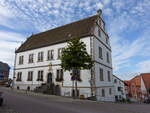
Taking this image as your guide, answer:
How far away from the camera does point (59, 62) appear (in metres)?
25.6

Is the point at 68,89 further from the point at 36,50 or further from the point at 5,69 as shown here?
the point at 5,69

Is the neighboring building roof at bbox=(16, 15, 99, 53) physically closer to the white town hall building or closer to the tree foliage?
the white town hall building

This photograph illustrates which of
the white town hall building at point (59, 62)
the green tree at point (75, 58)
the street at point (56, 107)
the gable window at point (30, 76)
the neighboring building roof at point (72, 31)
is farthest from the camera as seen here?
the gable window at point (30, 76)

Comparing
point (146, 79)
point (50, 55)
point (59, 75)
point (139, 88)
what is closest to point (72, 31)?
point (50, 55)

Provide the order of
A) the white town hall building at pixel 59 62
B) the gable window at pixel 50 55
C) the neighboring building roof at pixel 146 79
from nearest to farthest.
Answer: the white town hall building at pixel 59 62
the gable window at pixel 50 55
the neighboring building roof at pixel 146 79

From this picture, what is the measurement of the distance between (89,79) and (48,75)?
8593 millimetres

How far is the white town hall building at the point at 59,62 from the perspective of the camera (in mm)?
22500

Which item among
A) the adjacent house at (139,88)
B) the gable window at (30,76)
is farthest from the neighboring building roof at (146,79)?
the gable window at (30,76)

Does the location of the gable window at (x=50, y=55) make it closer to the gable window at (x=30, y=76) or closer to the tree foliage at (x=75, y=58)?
the gable window at (x=30, y=76)

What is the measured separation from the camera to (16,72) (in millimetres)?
33000

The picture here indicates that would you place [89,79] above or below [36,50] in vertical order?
below

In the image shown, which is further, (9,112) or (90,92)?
(90,92)

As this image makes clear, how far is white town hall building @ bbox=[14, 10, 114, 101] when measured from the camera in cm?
2250

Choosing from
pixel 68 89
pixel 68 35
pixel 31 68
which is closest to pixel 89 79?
pixel 68 89
